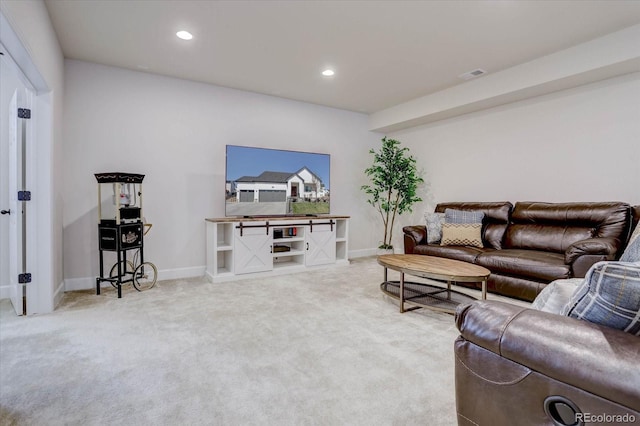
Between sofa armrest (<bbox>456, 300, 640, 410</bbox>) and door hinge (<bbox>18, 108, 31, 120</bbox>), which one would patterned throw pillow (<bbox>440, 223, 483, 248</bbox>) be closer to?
sofa armrest (<bbox>456, 300, 640, 410</bbox>)

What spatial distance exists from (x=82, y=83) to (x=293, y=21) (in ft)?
8.43

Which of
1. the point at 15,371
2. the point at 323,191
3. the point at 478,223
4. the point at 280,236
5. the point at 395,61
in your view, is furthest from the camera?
the point at 323,191

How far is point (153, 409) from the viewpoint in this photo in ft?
5.35

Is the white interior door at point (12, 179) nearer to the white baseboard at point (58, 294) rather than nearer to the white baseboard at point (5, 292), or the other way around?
the white baseboard at point (5, 292)

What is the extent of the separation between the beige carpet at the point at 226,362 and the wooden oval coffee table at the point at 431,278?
0.48 feet

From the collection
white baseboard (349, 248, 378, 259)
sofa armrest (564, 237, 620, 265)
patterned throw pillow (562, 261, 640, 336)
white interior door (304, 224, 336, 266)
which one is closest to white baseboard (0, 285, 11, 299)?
white interior door (304, 224, 336, 266)

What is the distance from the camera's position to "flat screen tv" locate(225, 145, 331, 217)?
4.42m

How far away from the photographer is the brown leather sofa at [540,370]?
83cm

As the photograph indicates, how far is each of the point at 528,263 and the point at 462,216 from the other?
1235 mm

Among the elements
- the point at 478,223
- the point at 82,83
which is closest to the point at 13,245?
the point at 82,83

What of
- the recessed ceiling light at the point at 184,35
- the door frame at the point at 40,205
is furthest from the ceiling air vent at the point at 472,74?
the door frame at the point at 40,205

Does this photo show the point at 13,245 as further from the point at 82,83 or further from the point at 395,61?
the point at 395,61

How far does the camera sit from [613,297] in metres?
0.96

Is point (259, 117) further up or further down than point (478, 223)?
further up
